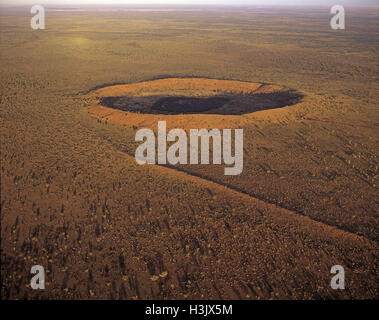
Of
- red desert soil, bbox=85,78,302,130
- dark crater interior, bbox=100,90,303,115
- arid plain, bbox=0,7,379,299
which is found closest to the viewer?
arid plain, bbox=0,7,379,299

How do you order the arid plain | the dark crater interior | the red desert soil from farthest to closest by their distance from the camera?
the dark crater interior, the red desert soil, the arid plain

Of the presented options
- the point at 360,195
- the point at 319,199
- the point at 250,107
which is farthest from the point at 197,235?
the point at 250,107

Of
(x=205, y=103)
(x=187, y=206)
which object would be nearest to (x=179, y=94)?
(x=205, y=103)

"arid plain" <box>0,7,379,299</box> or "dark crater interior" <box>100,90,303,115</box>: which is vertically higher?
"dark crater interior" <box>100,90,303,115</box>

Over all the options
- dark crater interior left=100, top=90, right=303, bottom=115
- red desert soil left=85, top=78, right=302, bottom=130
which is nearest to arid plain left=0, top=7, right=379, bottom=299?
red desert soil left=85, top=78, right=302, bottom=130

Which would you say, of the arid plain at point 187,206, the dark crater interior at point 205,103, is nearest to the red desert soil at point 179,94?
the arid plain at point 187,206

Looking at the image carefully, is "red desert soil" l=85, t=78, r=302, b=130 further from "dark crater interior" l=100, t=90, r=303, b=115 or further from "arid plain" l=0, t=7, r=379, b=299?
"dark crater interior" l=100, t=90, r=303, b=115

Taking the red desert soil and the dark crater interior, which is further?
the dark crater interior

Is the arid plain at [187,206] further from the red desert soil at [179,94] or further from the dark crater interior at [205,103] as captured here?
the dark crater interior at [205,103]

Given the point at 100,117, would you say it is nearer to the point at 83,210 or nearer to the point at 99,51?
the point at 83,210
